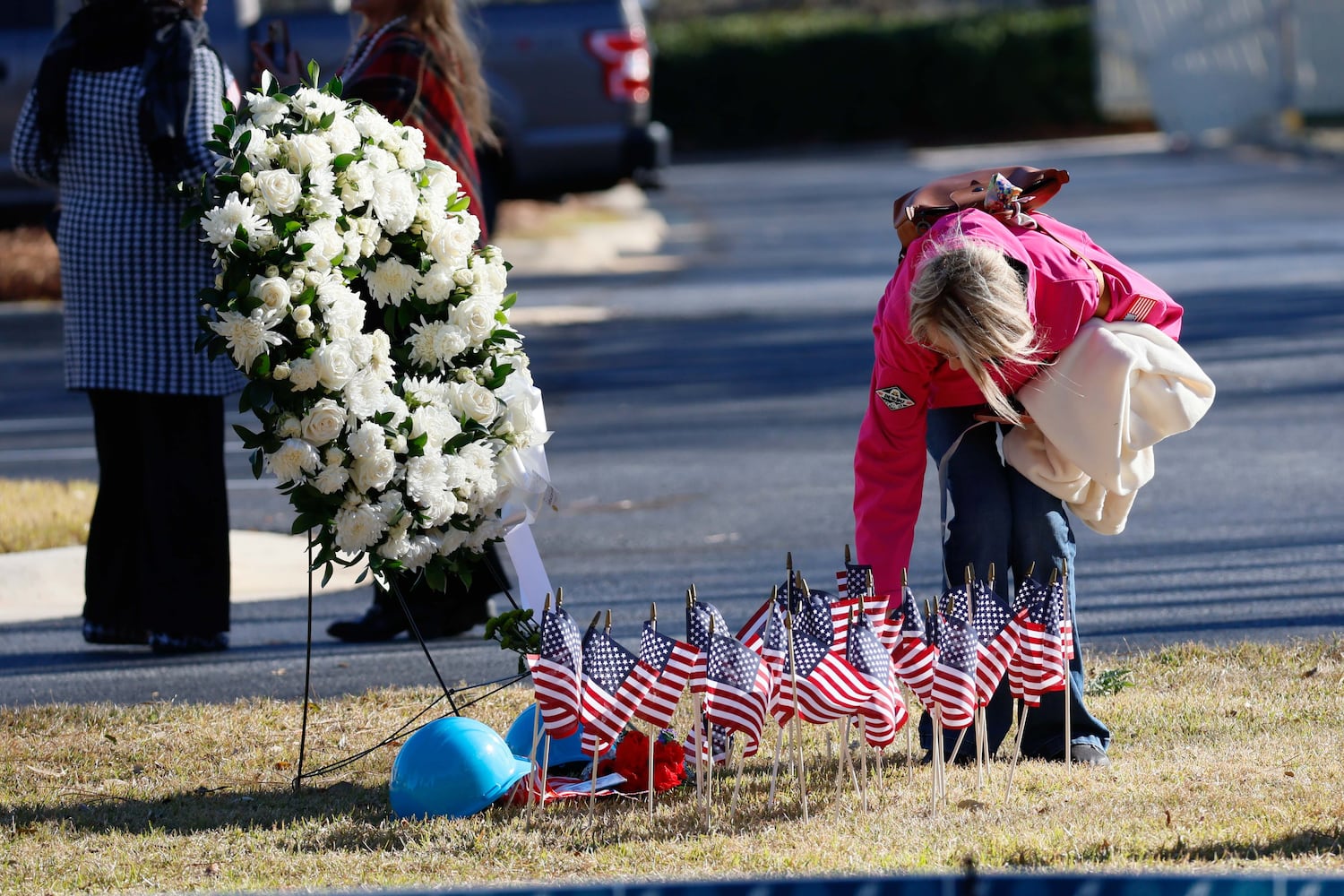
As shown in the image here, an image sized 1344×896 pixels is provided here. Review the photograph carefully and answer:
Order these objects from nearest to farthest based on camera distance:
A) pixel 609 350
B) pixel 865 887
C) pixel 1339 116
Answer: pixel 865 887 < pixel 609 350 < pixel 1339 116

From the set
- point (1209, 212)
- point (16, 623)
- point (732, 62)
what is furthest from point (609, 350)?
point (732, 62)

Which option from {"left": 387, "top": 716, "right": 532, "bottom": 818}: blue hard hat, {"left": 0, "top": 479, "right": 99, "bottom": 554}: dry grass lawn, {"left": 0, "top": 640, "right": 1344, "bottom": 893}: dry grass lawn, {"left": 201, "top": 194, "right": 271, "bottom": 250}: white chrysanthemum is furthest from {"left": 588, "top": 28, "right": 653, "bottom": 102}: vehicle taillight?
{"left": 387, "top": 716, "right": 532, "bottom": 818}: blue hard hat

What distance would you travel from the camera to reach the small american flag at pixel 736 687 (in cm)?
412

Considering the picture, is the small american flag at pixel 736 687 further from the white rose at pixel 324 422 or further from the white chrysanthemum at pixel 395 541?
the white rose at pixel 324 422

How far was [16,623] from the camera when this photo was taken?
681cm

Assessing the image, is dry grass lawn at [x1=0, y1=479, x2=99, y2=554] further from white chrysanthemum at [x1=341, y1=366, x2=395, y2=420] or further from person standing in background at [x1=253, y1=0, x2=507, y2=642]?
white chrysanthemum at [x1=341, y1=366, x2=395, y2=420]

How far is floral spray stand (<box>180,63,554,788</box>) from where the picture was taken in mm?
4387

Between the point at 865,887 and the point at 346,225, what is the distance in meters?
2.63

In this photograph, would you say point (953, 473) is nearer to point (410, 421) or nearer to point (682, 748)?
point (682, 748)

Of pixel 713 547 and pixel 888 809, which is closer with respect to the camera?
pixel 888 809

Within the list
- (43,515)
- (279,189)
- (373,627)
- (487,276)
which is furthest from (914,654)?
(43,515)

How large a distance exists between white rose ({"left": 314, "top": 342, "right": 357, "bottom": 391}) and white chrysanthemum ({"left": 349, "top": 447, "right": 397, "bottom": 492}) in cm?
19

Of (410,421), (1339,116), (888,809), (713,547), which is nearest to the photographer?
(888,809)

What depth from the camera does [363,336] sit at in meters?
4.48
